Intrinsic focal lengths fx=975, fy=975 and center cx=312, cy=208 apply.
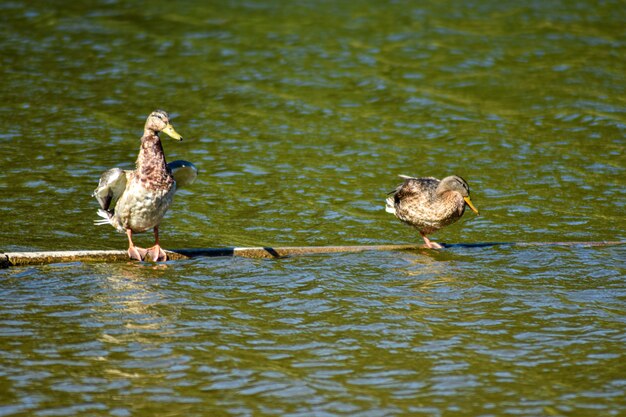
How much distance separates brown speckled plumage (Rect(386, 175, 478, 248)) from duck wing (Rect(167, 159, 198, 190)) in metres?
2.44

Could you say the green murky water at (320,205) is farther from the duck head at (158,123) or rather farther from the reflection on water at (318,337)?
the duck head at (158,123)

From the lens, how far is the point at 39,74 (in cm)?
1881

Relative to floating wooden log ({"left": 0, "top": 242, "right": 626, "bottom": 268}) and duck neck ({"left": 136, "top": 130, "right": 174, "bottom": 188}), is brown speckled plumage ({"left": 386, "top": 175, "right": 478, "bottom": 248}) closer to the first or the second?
floating wooden log ({"left": 0, "top": 242, "right": 626, "bottom": 268})

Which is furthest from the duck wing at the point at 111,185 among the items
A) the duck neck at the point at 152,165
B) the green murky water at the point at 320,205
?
the green murky water at the point at 320,205

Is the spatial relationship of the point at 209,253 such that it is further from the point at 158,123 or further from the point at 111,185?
the point at 158,123

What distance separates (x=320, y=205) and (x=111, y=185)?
3.77m

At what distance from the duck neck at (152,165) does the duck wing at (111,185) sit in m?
0.18

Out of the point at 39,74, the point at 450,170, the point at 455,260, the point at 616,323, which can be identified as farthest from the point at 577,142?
the point at 39,74

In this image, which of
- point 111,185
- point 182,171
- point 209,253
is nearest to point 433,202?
point 209,253

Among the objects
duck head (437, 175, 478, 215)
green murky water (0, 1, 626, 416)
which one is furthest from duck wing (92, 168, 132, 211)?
duck head (437, 175, 478, 215)

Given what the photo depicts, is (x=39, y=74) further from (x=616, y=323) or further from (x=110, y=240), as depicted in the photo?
(x=616, y=323)

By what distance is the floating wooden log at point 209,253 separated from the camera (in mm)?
9305

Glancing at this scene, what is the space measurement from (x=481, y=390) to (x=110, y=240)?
578 cm

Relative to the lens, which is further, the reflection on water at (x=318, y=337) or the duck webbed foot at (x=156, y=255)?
the duck webbed foot at (x=156, y=255)
